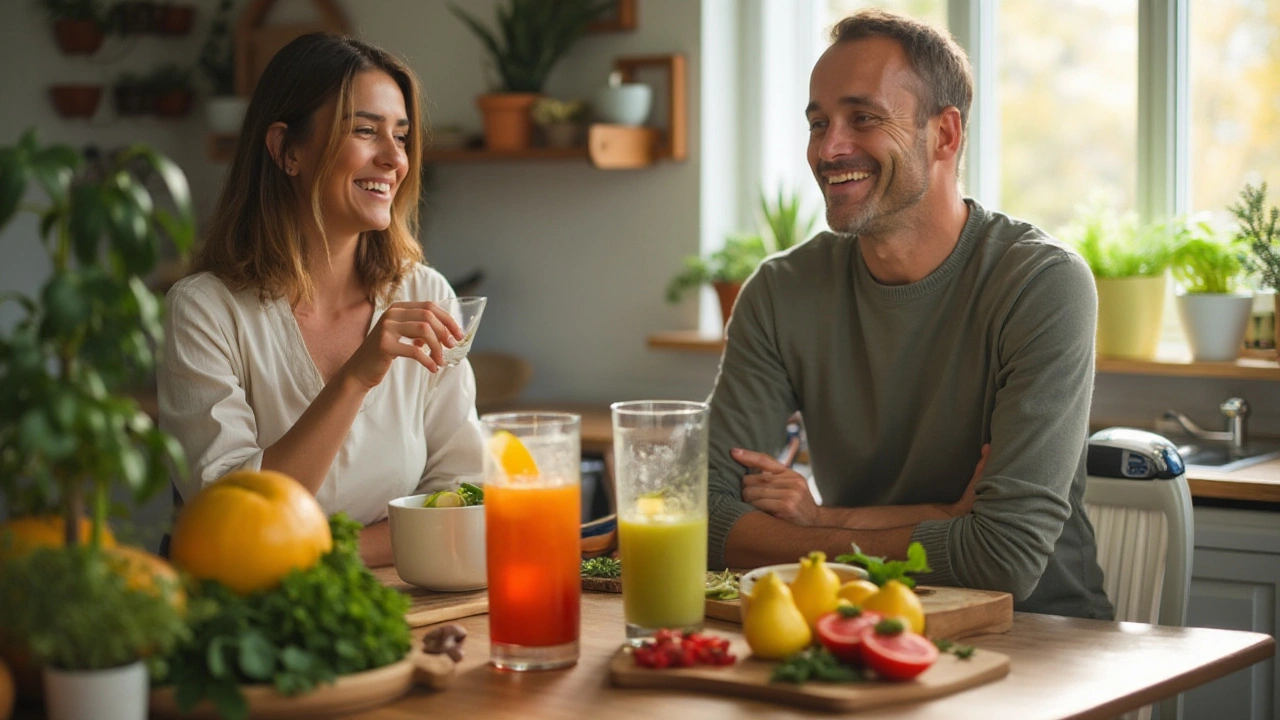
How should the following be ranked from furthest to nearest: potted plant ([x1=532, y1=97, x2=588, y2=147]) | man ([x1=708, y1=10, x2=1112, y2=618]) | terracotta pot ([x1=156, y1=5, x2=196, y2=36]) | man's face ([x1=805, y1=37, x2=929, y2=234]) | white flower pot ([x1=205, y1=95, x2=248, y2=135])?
terracotta pot ([x1=156, y1=5, x2=196, y2=36]) < white flower pot ([x1=205, y1=95, x2=248, y2=135]) < potted plant ([x1=532, y1=97, x2=588, y2=147]) < man's face ([x1=805, y1=37, x2=929, y2=234]) < man ([x1=708, y1=10, x2=1112, y2=618])

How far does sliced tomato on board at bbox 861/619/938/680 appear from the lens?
1.21 meters

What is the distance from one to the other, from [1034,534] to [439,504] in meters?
0.78

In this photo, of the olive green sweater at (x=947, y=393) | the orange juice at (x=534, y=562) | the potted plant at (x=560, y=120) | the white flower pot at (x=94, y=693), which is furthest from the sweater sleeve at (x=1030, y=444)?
the potted plant at (x=560, y=120)

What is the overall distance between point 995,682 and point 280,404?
1.25 metres

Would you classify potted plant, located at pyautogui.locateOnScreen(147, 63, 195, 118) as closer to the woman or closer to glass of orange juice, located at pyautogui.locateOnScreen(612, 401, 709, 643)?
the woman

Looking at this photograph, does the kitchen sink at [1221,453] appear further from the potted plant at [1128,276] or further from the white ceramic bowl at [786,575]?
the white ceramic bowl at [786,575]

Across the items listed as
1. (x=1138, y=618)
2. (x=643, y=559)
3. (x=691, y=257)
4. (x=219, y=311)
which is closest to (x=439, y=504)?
(x=643, y=559)

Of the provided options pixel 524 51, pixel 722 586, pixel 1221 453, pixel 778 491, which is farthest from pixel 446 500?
pixel 524 51

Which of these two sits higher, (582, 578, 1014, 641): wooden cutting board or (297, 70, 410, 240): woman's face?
(297, 70, 410, 240): woman's face

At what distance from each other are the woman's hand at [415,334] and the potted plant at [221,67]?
3044 mm

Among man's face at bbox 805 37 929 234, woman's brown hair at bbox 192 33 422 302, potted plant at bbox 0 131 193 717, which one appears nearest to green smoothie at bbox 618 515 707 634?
potted plant at bbox 0 131 193 717

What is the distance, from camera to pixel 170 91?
187 inches

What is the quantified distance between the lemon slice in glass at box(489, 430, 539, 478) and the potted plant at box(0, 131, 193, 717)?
34 centimetres

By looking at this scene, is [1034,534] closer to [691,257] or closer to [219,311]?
[219,311]
